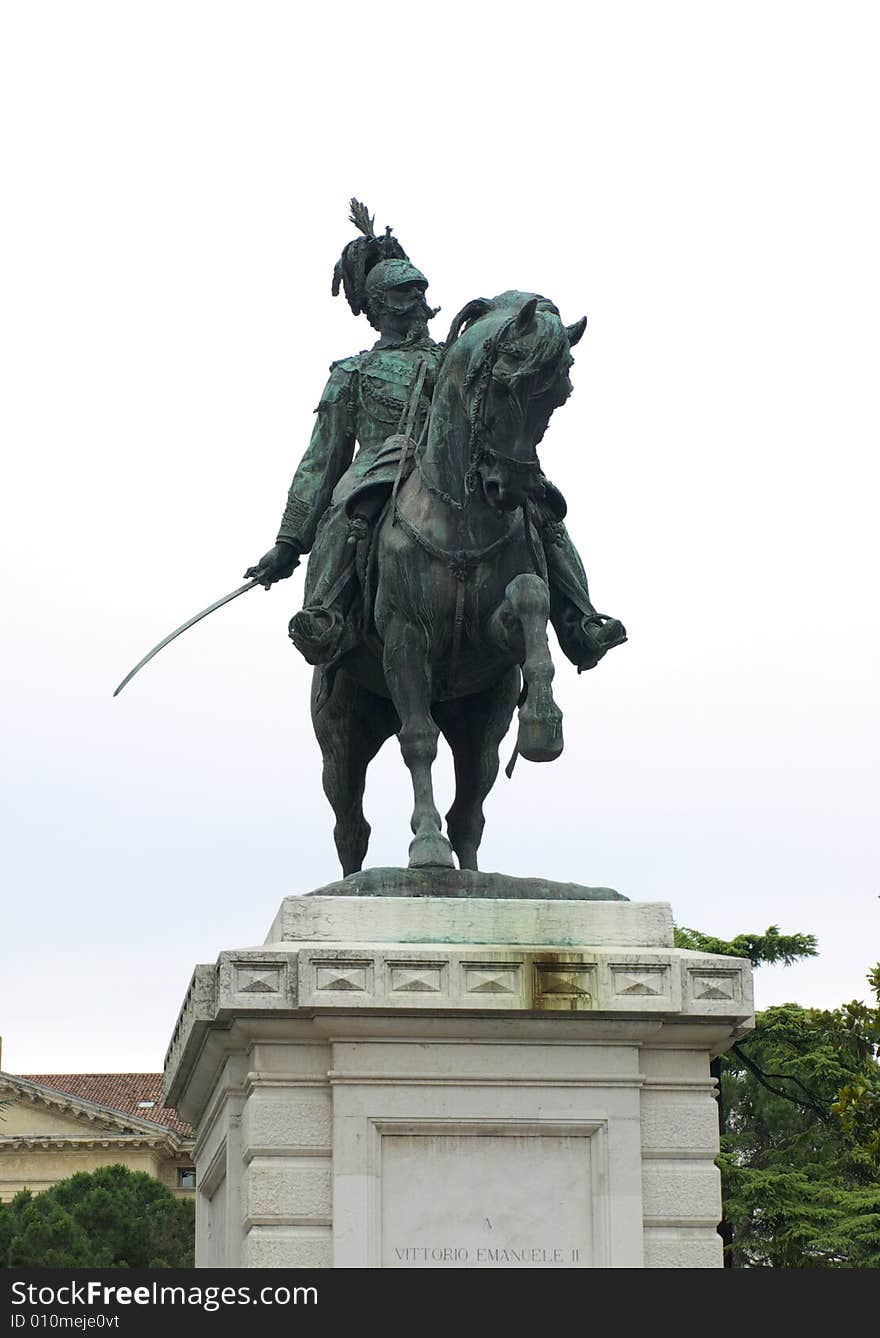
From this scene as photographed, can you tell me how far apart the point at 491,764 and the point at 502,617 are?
4.30 ft

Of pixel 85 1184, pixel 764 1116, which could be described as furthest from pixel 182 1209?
pixel 764 1116

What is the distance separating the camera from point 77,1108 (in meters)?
80.0

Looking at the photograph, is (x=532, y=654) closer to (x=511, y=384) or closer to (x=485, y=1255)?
(x=511, y=384)

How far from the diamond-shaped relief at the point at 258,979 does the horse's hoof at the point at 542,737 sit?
159cm

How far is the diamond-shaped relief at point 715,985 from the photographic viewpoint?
37.3 feet

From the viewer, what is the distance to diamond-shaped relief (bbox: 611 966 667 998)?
36.8 ft

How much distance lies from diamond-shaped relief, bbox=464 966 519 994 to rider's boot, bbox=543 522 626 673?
7.28 ft

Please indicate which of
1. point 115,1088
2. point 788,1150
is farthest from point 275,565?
point 115,1088

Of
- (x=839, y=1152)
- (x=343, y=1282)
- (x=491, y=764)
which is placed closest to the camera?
(x=343, y=1282)

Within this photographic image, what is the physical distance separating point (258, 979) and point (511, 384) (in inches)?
121

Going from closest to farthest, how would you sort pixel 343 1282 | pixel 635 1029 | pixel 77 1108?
pixel 343 1282, pixel 635 1029, pixel 77 1108

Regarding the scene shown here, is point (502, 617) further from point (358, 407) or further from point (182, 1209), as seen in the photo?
point (182, 1209)

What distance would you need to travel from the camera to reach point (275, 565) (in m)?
13.4

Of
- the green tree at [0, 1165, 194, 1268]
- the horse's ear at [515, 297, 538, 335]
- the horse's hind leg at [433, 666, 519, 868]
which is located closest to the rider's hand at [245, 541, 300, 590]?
the horse's hind leg at [433, 666, 519, 868]
